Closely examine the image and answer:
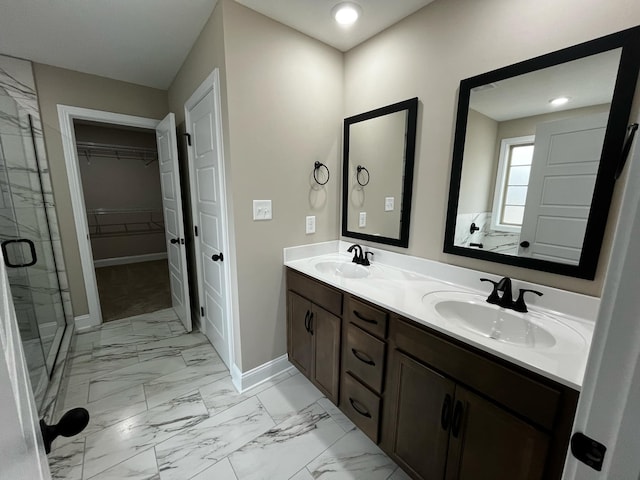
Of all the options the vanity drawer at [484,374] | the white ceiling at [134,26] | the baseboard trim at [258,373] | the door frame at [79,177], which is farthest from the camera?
the door frame at [79,177]

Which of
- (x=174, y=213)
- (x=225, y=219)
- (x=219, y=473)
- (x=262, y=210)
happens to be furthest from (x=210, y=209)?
(x=219, y=473)

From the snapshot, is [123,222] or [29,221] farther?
[123,222]

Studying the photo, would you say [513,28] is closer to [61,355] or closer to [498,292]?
[498,292]

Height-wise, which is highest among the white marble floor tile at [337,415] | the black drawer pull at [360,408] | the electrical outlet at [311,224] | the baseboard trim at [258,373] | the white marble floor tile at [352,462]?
the electrical outlet at [311,224]

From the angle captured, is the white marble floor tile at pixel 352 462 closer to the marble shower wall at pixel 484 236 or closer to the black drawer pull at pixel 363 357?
the black drawer pull at pixel 363 357

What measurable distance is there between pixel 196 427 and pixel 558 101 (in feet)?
8.31

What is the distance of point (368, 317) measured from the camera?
54.0 inches

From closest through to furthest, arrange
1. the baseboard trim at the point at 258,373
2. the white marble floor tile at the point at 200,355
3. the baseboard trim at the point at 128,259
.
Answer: the baseboard trim at the point at 258,373 < the white marble floor tile at the point at 200,355 < the baseboard trim at the point at 128,259

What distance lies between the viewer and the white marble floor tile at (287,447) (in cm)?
138

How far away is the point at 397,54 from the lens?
170 centimetres

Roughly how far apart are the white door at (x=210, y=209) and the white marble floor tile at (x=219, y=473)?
2.45ft

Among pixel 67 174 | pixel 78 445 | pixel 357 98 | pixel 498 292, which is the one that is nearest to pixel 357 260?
pixel 498 292

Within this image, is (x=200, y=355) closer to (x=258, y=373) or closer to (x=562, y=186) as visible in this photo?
(x=258, y=373)

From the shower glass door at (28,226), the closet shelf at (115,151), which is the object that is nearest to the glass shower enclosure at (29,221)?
the shower glass door at (28,226)
